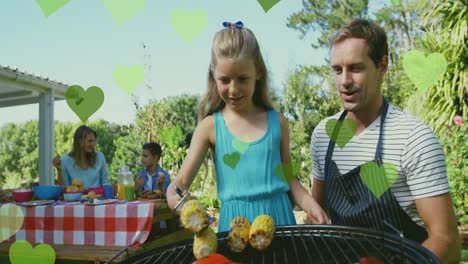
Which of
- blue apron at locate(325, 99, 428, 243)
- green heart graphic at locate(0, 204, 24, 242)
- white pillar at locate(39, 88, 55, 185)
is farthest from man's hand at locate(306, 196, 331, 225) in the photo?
white pillar at locate(39, 88, 55, 185)

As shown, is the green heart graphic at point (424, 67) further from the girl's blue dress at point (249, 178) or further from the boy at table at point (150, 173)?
the boy at table at point (150, 173)

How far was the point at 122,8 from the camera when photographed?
3.96 feet

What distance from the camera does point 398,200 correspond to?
4.00ft

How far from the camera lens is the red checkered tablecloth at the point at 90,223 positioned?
2.82 m

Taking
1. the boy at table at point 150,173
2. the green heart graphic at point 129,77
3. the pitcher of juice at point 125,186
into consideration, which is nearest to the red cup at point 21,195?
the pitcher of juice at point 125,186

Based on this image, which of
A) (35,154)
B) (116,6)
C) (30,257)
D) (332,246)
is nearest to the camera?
(332,246)

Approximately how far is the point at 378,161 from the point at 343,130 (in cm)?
18

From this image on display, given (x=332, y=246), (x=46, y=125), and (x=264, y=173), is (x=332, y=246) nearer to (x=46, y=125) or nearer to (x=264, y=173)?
(x=264, y=173)

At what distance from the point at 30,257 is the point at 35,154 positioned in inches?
725

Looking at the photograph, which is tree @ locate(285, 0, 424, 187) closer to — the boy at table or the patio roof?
the patio roof

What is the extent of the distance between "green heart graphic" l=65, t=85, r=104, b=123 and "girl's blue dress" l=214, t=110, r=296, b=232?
39 cm

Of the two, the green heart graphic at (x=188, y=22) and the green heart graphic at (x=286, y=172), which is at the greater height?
the green heart graphic at (x=188, y=22)

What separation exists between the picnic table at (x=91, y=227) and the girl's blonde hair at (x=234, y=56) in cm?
150

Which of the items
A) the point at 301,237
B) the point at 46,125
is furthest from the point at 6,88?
the point at 301,237
